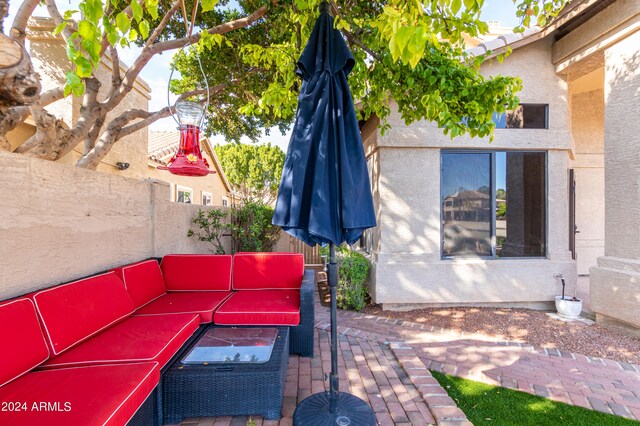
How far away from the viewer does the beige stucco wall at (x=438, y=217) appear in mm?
5113

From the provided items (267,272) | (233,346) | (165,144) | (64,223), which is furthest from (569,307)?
(165,144)

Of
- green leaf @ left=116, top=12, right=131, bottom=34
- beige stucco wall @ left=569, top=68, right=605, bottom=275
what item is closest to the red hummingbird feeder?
green leaf @ left=116, top=12, right=131, bottom=34

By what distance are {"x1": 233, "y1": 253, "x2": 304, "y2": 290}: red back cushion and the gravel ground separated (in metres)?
1.72

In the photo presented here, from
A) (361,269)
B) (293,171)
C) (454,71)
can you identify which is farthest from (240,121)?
(293,171)

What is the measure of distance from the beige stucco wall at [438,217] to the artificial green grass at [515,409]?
2.30 m

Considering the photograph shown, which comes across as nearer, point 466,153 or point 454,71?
point 454,71

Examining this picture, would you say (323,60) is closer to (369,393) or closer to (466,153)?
(369,393)

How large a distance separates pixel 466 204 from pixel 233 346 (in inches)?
173

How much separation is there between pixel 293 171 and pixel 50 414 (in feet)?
6.11

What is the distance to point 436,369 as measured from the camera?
10.5ft

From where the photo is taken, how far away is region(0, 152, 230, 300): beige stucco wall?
2320 millimetres

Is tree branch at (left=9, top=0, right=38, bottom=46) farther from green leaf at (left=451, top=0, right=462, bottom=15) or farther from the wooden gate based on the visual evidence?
the wooden gate

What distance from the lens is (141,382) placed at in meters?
1.84

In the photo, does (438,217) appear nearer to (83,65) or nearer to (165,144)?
(83,65)
